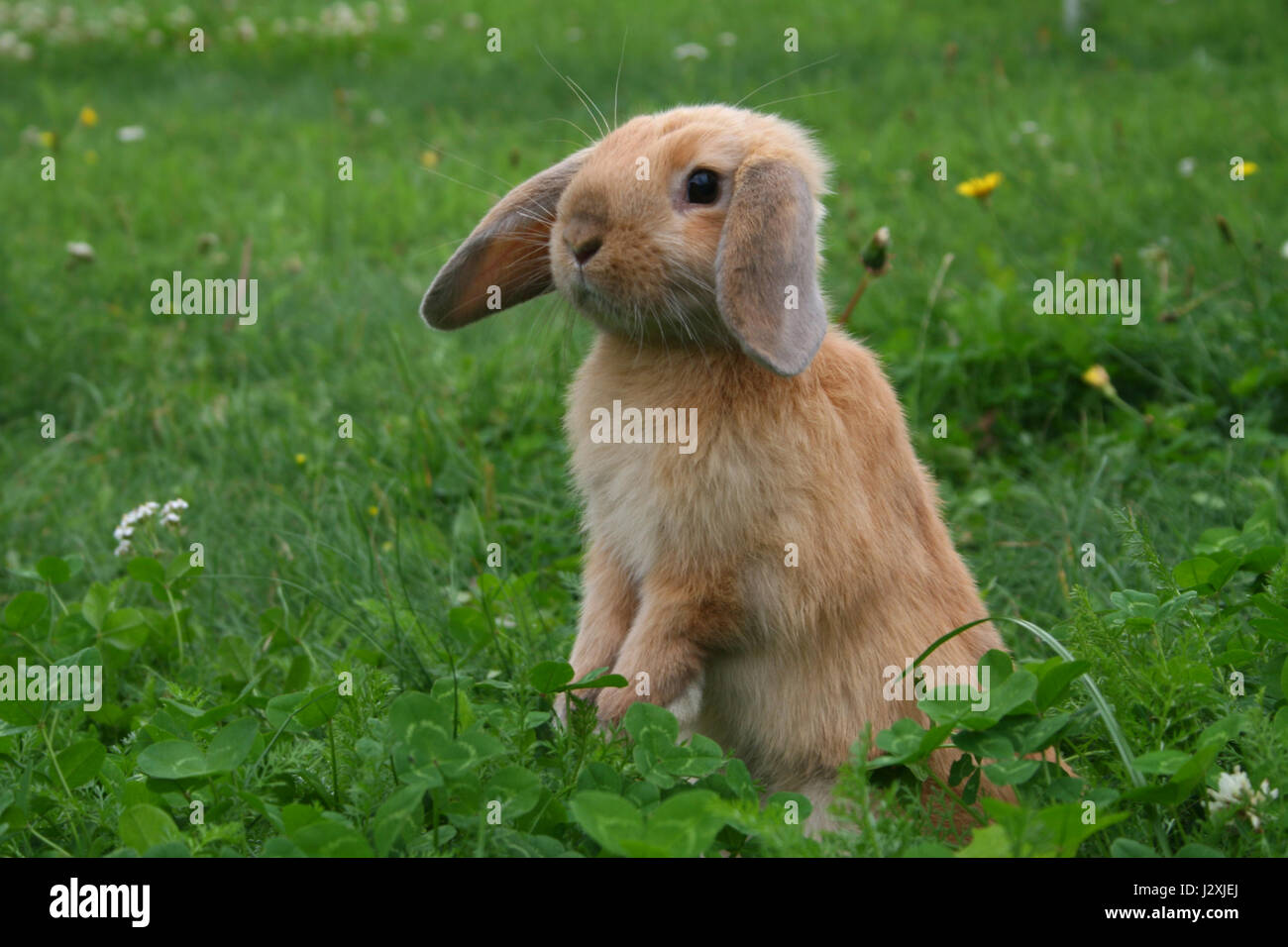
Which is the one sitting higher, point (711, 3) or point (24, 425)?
point (711, 3)

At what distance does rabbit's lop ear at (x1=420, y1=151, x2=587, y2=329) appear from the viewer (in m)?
2.80

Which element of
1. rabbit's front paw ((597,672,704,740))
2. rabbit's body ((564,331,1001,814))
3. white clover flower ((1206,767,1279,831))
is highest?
rabbit's body ((564,331,1001,814))

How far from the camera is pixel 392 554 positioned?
3582 mm

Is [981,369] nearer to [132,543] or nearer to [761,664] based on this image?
[761,664]

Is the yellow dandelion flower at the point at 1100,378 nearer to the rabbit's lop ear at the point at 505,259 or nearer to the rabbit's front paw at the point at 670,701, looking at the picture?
the rabbit's lop ear at the point at 505,259

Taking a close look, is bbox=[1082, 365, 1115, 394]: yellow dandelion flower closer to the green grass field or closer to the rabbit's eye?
the green grass field

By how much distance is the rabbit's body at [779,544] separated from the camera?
2.44m

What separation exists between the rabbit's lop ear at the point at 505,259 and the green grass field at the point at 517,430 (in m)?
0.12

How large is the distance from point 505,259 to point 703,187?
55cm

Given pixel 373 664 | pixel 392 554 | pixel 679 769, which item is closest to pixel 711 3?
pixel 392 554

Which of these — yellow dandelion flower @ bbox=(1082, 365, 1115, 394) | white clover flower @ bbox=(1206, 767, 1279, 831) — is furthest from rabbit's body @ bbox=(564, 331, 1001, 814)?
yellow dandelion flower @ bbox=(1082, 365, 1115, 394)

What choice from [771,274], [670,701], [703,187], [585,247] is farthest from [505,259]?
[670,701]
